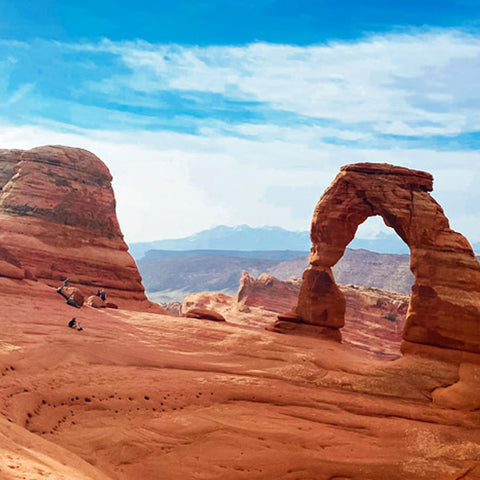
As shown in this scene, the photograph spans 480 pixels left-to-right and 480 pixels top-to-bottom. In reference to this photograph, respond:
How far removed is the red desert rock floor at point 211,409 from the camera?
36.6 feet

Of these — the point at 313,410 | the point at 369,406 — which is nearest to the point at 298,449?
the point at 313,410

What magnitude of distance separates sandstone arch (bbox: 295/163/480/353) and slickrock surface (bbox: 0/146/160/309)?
14666mm

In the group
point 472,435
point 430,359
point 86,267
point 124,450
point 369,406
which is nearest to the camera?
point 124,450

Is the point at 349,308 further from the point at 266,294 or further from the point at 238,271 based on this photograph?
the point at 238,271

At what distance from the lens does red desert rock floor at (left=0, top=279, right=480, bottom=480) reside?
11164 mm

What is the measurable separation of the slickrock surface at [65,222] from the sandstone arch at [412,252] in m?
14.7

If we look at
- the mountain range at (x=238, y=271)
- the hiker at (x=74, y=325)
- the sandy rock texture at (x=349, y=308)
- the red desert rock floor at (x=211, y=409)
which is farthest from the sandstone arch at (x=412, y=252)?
the mountain range at (x=238, y=271)

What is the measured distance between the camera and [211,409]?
14.2 metres

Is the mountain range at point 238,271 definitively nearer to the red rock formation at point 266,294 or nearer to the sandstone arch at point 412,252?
the red rock formation at point 266,294

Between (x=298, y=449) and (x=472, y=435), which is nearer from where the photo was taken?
(x=298, y=449)

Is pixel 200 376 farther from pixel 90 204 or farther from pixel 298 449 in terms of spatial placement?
pixel 90 204

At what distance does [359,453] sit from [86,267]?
A: 2463 cm

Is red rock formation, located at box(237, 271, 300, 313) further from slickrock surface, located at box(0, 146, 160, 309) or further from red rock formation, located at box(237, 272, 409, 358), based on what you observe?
slickrock surface, located at box(0, 146, 160, 309)

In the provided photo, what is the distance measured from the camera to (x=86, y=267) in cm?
3334
